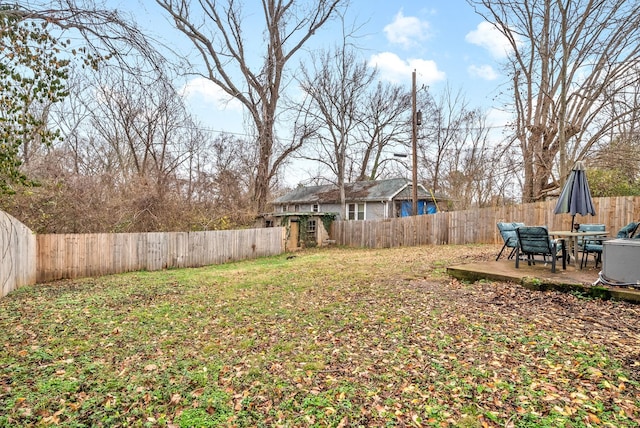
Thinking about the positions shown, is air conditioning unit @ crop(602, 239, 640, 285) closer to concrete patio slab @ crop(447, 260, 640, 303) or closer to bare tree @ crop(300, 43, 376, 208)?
concrete patio slab @ crop(447, 260, 640, 303)

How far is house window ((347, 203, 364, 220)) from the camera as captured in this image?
68.7 ft

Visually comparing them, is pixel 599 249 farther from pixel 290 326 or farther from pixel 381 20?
pixel 381 20

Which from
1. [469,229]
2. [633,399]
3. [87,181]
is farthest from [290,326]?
[469,229]

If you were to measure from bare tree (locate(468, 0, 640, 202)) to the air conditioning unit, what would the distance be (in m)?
6.99

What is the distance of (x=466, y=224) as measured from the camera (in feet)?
39.3

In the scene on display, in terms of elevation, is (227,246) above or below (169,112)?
below

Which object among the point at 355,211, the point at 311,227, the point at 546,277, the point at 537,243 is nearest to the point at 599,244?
the point at 537,243

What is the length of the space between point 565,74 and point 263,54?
447 inches

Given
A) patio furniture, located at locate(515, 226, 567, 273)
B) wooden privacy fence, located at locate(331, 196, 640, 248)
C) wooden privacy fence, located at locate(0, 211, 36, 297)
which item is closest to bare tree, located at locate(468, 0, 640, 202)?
wooden privacy fence, located at locate(331, 196, 640, 248)

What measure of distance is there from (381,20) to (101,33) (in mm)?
13007

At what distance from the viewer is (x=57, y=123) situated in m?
9.52

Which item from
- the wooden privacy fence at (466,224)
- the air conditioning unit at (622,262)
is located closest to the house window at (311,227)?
the wooden privacy fence at (466,224)

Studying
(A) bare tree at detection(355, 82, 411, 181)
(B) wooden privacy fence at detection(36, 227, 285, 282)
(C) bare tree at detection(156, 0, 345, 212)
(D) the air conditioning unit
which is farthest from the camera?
(A) bare tree at detection(355, 82, 411, 181)

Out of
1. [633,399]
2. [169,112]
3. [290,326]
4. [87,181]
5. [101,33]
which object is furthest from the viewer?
[169,112]
